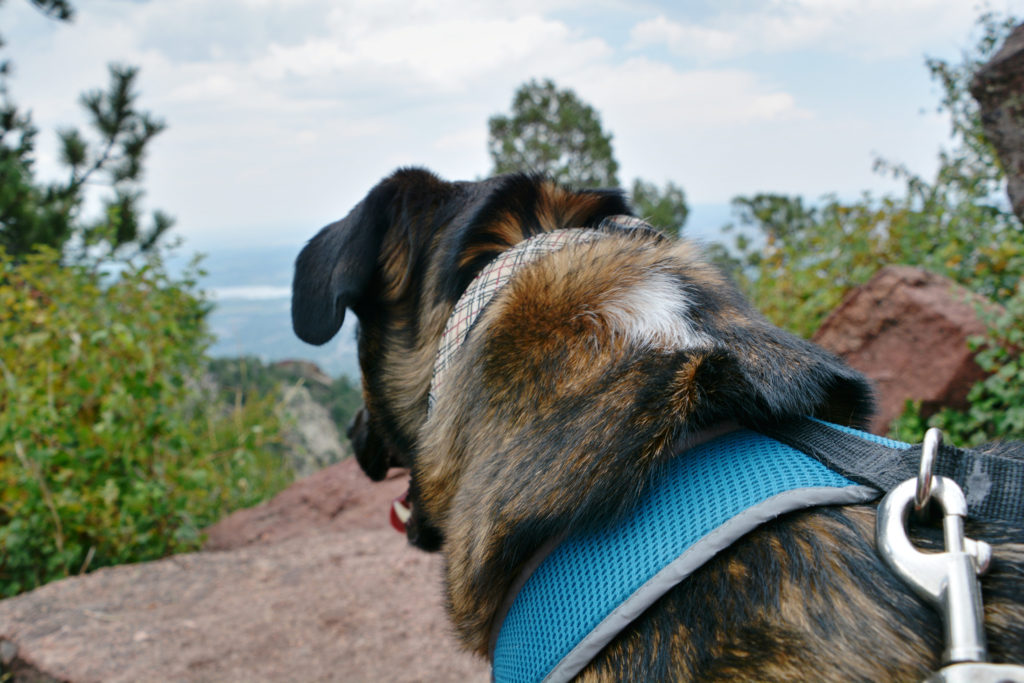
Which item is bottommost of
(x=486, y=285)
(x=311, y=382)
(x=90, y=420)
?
(x=311, y=382)

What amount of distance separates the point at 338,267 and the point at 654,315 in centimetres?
87

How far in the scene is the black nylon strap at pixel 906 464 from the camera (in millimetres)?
944

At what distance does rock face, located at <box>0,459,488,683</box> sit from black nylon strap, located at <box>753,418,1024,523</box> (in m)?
2.06

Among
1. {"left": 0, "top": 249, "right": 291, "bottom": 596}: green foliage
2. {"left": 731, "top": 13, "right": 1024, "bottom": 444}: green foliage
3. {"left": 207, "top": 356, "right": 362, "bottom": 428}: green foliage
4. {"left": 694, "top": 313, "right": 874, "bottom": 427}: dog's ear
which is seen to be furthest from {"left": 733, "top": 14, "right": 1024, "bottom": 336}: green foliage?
{"left": 207, "top": 356, "right": 362, "bottom": 428}: green foliage

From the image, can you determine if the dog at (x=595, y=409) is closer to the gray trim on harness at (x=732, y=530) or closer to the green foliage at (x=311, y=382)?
the gray trim on harness at (x=732, y=530)

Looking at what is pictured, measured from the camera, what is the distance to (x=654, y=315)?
132cm

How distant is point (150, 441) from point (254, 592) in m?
1.11

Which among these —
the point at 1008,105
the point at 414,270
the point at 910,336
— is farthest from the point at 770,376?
the point at 910,336

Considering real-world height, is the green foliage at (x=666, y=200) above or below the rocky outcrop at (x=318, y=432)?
above

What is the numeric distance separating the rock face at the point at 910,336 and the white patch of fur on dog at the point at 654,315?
9.45 feet

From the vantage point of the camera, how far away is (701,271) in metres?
1.54

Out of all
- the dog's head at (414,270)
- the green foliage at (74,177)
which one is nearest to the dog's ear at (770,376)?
the dog's head at (414,270)

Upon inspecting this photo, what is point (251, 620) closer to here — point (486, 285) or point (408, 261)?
point (408, 261)

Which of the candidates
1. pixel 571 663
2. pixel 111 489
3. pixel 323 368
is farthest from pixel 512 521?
pixel 323 368
